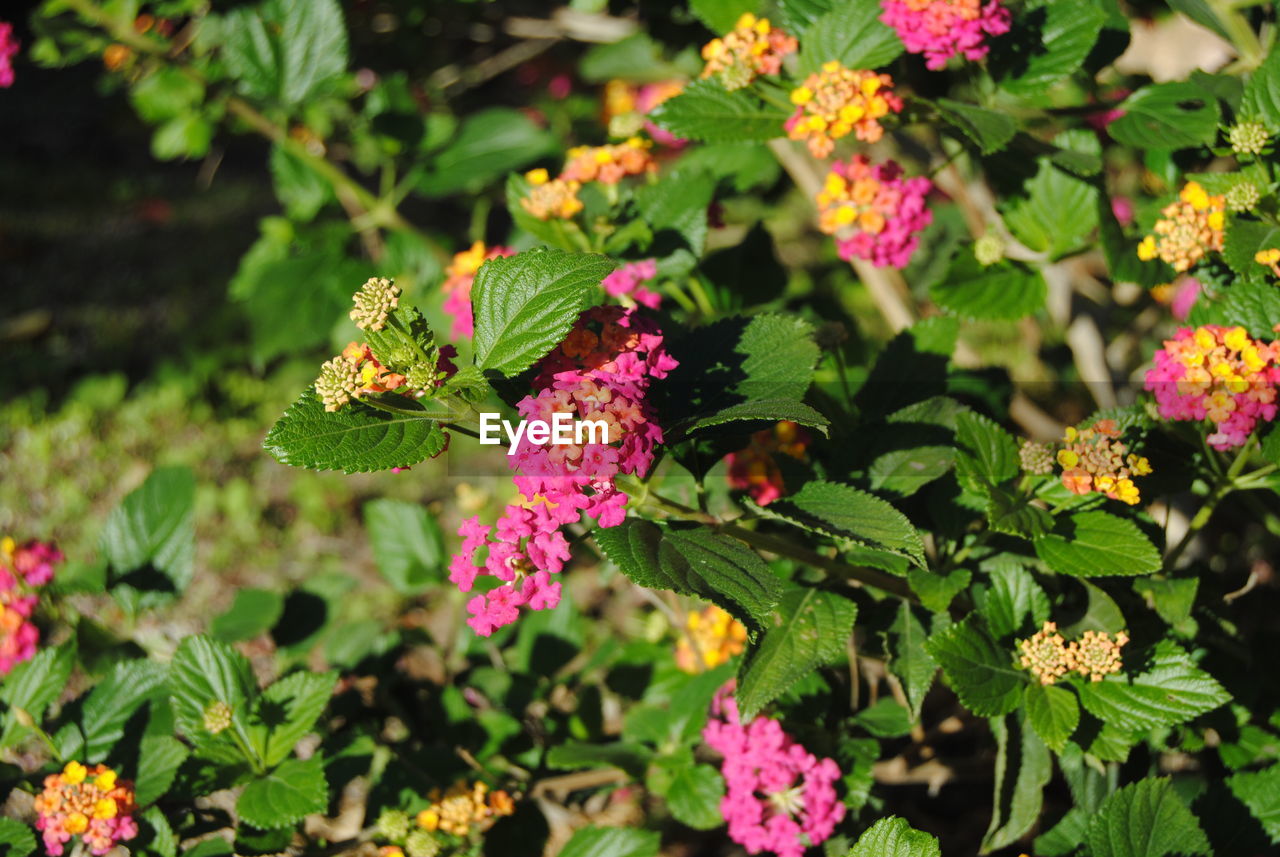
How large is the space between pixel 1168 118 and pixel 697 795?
1243mm

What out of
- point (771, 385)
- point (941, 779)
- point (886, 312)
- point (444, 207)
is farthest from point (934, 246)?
point (444, 207)

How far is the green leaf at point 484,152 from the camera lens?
2293 mm

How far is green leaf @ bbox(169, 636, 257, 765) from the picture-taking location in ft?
5.05

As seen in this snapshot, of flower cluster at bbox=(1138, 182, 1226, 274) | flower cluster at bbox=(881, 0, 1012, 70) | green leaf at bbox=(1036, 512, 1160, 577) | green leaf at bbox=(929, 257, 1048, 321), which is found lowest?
green leaf at bbox=(1036, 512, 1160, 577)

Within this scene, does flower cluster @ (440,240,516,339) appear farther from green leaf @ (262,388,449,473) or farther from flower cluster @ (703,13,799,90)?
green leaf @ (262,388,449,473)

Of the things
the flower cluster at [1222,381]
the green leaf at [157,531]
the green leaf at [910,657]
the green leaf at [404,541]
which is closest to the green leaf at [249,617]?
the green leaf at [157,531]

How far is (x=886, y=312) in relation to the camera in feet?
7.91

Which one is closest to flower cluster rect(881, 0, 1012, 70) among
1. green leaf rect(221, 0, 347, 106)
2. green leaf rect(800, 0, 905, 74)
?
green leaf rect(800, 0, 905, 74)

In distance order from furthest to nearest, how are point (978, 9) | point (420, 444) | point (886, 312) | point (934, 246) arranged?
1. point (934, 246)
2. point (886, 312)
3. point (978, 9)
4. point (420, 444)

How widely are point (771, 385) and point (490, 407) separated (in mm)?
337

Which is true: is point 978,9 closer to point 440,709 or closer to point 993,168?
point 993,168

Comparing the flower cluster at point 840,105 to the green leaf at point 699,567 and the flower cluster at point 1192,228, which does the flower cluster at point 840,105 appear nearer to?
the flower cluster at point 1192,228

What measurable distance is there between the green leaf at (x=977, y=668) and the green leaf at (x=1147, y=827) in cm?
17

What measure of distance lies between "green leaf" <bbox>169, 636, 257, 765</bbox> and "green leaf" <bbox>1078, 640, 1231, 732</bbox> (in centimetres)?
117
